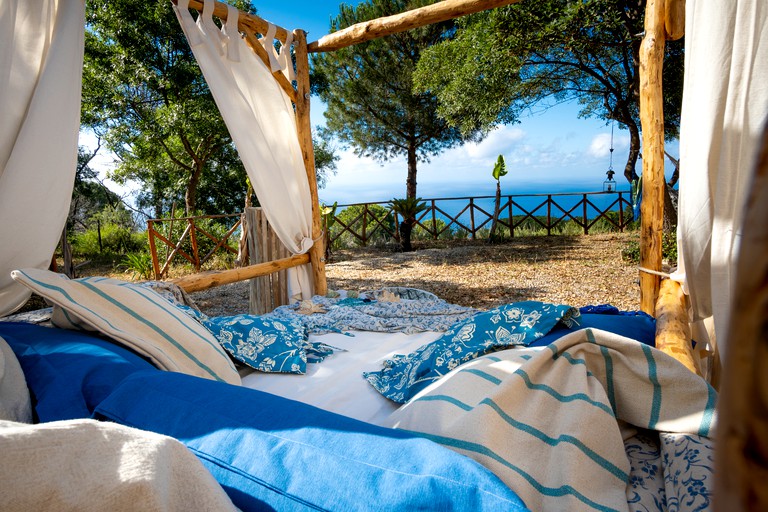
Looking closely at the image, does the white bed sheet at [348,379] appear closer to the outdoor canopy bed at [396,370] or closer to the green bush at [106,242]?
the outdoor canopy bed at [396,370]

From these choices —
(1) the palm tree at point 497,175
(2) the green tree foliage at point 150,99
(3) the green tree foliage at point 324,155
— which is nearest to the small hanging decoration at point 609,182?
(1) the palm tree at point 497,175

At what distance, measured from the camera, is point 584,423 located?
0.96 m

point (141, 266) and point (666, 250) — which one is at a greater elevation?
point (666, 250)

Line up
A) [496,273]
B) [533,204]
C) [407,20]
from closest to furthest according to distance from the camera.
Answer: [407,20], [496,273], [533,204]

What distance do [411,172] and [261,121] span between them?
31.5 ft

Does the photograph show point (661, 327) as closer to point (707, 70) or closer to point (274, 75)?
point (707, 70)

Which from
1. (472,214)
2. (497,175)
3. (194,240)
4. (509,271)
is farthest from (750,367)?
(472,214)

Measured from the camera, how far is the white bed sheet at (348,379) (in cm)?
151

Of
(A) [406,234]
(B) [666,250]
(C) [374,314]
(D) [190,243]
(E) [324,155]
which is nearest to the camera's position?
(C) [374,314]

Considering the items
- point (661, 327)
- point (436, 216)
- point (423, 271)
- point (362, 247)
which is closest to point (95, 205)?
point (362, 247)

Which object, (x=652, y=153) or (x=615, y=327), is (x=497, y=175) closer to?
(x=652, y=153)

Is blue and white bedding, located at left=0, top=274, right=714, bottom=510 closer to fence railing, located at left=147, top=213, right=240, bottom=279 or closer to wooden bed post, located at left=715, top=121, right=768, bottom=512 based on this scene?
wooden bed post, located at left=715, top=121, right=768, bottom=512

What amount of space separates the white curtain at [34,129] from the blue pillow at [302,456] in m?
1.43

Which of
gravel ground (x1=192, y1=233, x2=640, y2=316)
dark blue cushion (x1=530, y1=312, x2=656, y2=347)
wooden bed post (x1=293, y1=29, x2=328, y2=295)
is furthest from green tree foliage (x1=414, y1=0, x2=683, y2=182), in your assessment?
dark blue cushion (x1=530, y1=312, x2=656, y2=347)
